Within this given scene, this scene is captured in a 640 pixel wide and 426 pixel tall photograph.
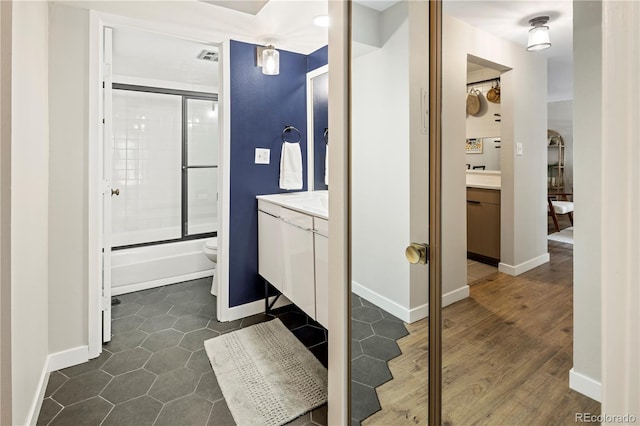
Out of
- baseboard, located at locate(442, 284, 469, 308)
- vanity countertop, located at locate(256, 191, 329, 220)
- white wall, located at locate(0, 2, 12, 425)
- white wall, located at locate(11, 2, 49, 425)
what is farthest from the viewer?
vanity countertop, located at locate(256, 191, 329, 220)

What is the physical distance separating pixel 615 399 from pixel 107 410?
2.13 m

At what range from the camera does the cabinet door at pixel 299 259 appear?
2131 millimetres

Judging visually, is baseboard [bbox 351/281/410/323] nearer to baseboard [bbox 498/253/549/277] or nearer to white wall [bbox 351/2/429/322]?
white wall [bbox 351/2/429/322]

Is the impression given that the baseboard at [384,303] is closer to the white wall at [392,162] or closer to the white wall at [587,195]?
the white wall at [392,162]

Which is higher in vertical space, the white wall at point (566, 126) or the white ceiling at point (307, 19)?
the white ceiling at point (307, 19)

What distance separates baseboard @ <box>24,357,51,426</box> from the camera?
163 cm

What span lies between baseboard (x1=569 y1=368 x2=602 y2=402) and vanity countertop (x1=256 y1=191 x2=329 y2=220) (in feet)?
4.25

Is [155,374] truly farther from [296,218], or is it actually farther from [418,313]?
[418,313]

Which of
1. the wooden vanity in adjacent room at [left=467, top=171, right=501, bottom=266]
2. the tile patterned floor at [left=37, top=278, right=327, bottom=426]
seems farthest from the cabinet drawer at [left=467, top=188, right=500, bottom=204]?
the tile patterned floor at [left=37, top=278, right=327, bottom=426]

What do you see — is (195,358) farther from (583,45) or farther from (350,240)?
(583,45)

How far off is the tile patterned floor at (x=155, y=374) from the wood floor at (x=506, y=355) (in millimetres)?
915

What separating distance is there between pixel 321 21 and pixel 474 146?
1.90 meters

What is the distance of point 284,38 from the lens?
2.70 meters

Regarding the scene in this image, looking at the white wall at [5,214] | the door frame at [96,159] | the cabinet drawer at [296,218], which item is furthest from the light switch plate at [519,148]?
the door frame at [96,159]
